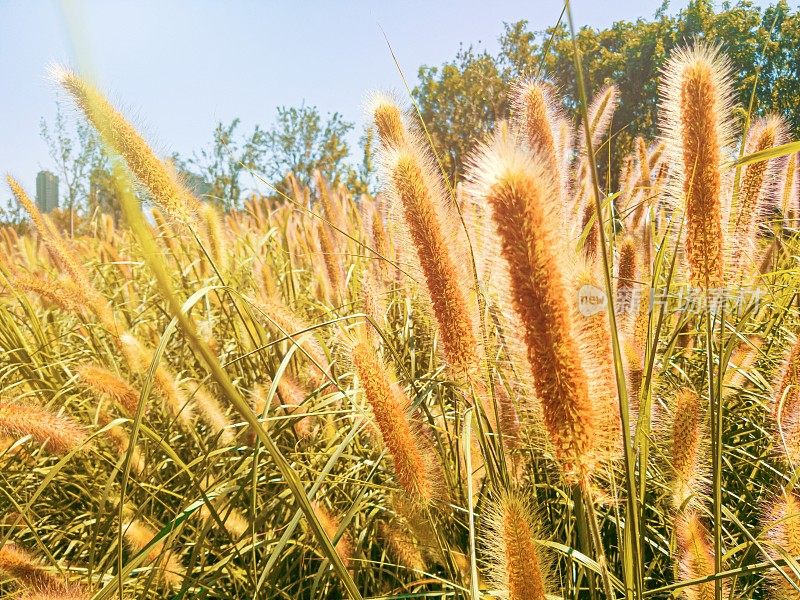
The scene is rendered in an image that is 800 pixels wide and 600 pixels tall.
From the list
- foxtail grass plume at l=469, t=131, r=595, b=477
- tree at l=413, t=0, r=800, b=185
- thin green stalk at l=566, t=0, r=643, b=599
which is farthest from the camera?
tree at l=413, t=0, r=800, b=185

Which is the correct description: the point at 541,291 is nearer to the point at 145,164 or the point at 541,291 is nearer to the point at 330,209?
the point at 145,164

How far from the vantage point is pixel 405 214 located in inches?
49.6

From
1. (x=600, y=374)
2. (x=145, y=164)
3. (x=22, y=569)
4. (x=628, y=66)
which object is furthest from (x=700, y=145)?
(x=628, y=66)

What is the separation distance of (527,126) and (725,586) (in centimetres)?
130

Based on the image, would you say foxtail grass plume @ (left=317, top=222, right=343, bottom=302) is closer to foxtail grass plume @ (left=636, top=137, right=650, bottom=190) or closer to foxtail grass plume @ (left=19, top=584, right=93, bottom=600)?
foxtail grass plume @ (left=636, top=137, right=650, bottom=190)

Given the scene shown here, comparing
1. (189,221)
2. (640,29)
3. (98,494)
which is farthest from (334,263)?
(640,29)

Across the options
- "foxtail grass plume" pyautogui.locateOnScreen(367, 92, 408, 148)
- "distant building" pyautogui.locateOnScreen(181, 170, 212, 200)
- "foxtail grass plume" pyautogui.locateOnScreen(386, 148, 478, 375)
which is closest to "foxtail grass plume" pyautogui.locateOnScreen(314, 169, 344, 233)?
"distant building" pyautogui.locateOnScreen(181, 170, 212, 200)

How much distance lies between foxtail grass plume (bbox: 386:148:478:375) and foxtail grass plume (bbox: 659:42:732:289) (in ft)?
1.61

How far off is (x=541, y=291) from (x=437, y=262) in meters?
0.38

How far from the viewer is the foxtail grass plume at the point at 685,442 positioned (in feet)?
4.65

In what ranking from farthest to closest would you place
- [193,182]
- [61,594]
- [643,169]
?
[643,169], [193,182], [61,594]

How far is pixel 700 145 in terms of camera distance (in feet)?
4.00

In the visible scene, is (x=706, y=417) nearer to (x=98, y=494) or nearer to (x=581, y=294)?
(x=581, y=294)

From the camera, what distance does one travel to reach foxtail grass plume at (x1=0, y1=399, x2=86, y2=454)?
163 cm
